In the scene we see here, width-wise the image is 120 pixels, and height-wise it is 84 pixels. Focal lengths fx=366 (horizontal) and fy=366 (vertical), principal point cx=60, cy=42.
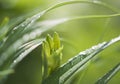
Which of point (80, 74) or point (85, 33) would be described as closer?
point (80, 74)

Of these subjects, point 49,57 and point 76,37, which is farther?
point 76,37

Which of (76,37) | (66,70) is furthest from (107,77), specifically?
(76,37)

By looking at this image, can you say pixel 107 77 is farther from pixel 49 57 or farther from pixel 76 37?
pixel 76 37

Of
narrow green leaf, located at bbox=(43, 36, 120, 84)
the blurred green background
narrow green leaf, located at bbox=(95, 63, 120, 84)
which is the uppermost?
narrow green leaf, located at bbox=(43, 36, 120, 84)

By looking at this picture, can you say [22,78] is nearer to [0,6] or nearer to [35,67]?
[35,67]

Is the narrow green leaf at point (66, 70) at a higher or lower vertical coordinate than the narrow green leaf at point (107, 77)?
higher

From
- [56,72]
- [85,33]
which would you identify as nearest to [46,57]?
[56,72]

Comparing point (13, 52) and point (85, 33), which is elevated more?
point (13, 52)

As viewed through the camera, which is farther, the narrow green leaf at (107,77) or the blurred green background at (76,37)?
the blurred green background at (76,37)
